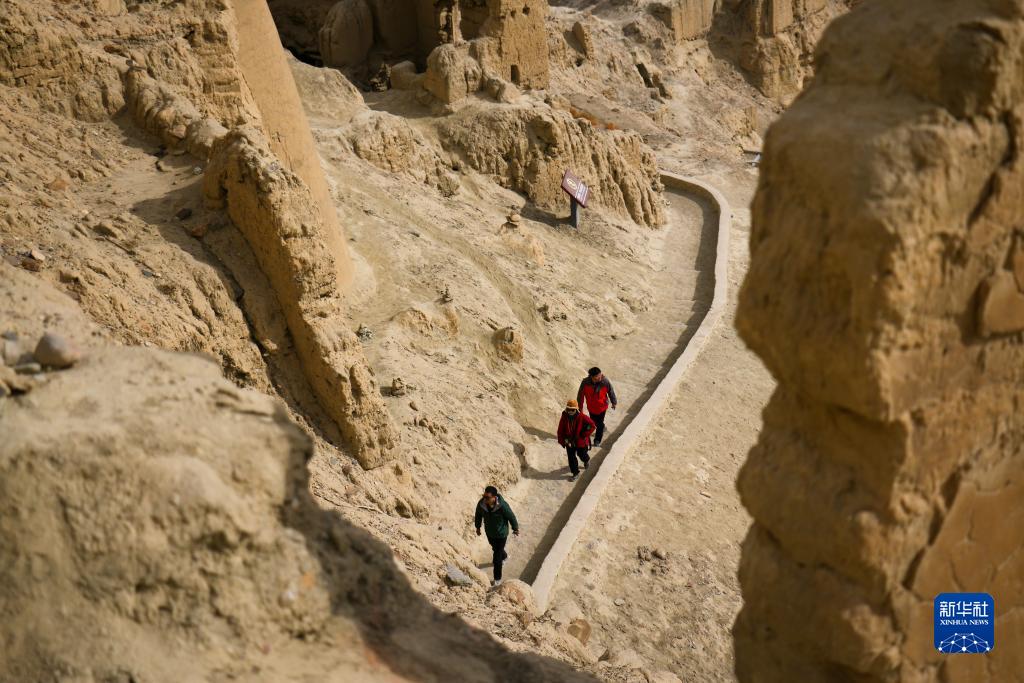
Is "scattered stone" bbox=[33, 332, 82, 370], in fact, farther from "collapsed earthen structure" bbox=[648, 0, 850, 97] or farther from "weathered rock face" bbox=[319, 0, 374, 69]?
A: "collapsed earthen structure" bbox=[648, 0, 850, 97]

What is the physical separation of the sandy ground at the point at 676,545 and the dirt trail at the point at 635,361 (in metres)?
0.48

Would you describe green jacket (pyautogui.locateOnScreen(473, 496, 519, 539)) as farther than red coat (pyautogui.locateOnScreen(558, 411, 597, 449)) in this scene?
No

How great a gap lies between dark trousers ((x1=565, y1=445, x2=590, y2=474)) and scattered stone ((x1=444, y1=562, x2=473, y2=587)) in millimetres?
3387

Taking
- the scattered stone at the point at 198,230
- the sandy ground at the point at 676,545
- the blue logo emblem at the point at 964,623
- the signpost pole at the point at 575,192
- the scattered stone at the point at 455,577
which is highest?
the scattered stone at the point at 198,230

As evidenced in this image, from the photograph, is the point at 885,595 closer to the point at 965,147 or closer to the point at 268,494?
the point at 965,147

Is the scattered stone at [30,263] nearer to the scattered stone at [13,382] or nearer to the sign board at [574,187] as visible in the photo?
the scattered stone at [13,382]

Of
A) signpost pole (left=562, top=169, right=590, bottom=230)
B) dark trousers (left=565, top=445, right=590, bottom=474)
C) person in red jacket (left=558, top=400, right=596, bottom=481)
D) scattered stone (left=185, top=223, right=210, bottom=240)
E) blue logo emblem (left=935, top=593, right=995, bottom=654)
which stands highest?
scattered stone (left=185, top=223, right=210, bottom=240)

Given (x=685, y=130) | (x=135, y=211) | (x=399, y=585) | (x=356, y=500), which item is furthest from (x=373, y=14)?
(x=399, y=585)

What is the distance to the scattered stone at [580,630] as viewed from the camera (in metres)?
8.14

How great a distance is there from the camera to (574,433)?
10672 millimetres

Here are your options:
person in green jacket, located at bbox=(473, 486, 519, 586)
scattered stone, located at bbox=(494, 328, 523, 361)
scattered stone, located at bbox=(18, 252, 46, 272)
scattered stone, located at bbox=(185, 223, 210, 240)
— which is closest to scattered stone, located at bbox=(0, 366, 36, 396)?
scattered stone, located at bbox=(18, 252, 46, 272)

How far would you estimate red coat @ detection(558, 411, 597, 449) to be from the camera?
10.6m

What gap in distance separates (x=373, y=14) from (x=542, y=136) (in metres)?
→ 6.60

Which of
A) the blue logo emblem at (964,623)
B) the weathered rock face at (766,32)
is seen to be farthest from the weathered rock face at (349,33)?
the blue logo emblem at (964,623)
